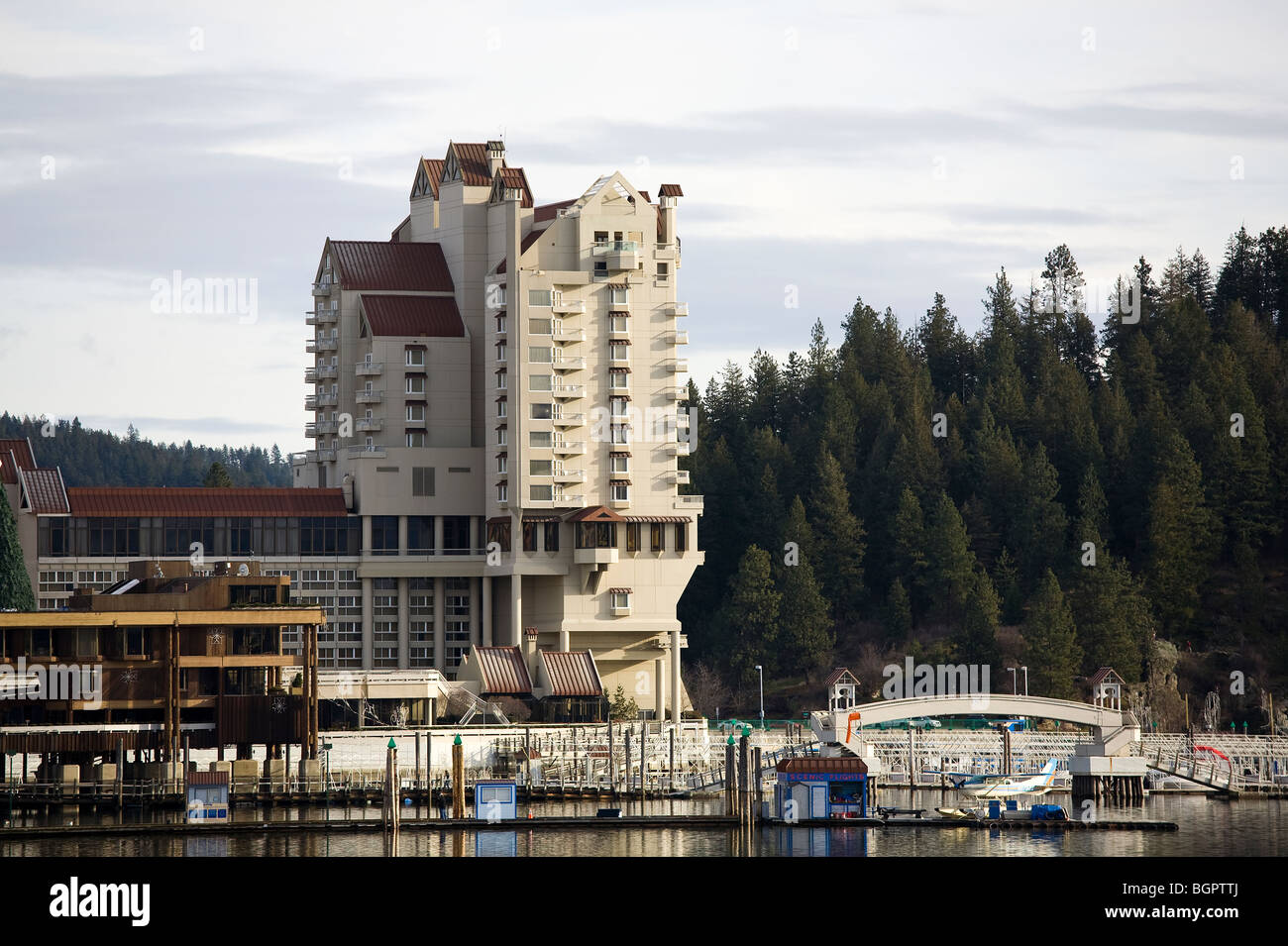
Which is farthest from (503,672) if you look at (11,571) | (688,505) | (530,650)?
(11,571)

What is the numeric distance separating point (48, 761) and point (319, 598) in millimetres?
39502

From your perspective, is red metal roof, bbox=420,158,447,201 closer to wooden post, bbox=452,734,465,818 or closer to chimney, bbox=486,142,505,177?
chimney, bbox=486,142,505,177

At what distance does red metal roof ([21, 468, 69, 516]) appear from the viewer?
469ft

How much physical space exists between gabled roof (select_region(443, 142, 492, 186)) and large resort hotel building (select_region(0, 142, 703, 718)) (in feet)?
11.4

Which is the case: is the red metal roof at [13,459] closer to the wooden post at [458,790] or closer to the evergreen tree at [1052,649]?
the wooden post at [458,790]

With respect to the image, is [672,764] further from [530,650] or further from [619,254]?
[619,254]

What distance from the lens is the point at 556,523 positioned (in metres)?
147

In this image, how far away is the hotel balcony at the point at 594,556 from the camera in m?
145

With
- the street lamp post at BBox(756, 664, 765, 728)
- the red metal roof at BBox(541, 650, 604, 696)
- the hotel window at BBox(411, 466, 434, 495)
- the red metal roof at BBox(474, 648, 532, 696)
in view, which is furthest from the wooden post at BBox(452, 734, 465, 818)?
the street lamp post at BBox(756, 664, 765, 728)

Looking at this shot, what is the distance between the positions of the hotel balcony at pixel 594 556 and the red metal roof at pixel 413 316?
19.0 meters

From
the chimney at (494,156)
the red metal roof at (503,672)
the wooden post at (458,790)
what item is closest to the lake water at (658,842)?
the wooden post at (458,790)

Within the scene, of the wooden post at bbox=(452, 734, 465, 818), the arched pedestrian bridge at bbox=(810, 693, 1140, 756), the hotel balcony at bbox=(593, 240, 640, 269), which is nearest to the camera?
the wooden post at bbox=(452, 734, 465, 818)

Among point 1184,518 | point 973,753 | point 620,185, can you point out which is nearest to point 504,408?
point 620,185
